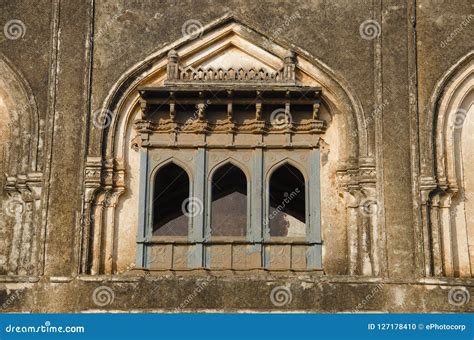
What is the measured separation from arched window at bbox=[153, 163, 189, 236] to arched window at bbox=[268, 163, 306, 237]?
3.89 ft

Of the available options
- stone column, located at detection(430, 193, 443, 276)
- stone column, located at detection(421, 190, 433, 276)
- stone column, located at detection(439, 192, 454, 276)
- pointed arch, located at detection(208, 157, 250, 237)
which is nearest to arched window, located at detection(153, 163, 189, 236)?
pointed arch, located at detection(208, 157, 250, 237)

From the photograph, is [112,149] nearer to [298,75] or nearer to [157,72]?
[157,72]

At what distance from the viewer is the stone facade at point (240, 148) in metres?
11.8

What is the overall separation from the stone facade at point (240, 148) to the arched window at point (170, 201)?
0.25m

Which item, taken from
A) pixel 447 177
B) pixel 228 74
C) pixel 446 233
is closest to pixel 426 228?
pixel 446 233

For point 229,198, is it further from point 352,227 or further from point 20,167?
point 20,167

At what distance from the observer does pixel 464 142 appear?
12.6 meters

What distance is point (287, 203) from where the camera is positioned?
42.3 ft

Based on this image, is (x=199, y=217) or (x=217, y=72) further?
(x=217, y=72)

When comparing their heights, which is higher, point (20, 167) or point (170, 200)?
point (20, 167)

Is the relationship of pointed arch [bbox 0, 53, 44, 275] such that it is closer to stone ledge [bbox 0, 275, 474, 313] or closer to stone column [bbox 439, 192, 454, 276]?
stone ledge [bbox 0, 275, 474, 313]

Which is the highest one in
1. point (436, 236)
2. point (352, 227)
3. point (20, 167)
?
point (20, 167)

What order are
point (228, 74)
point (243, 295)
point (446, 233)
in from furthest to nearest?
1. point (228, 74)
2. point (446, 233)
3. point (243, 295)

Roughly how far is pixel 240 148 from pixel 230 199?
0.74m
